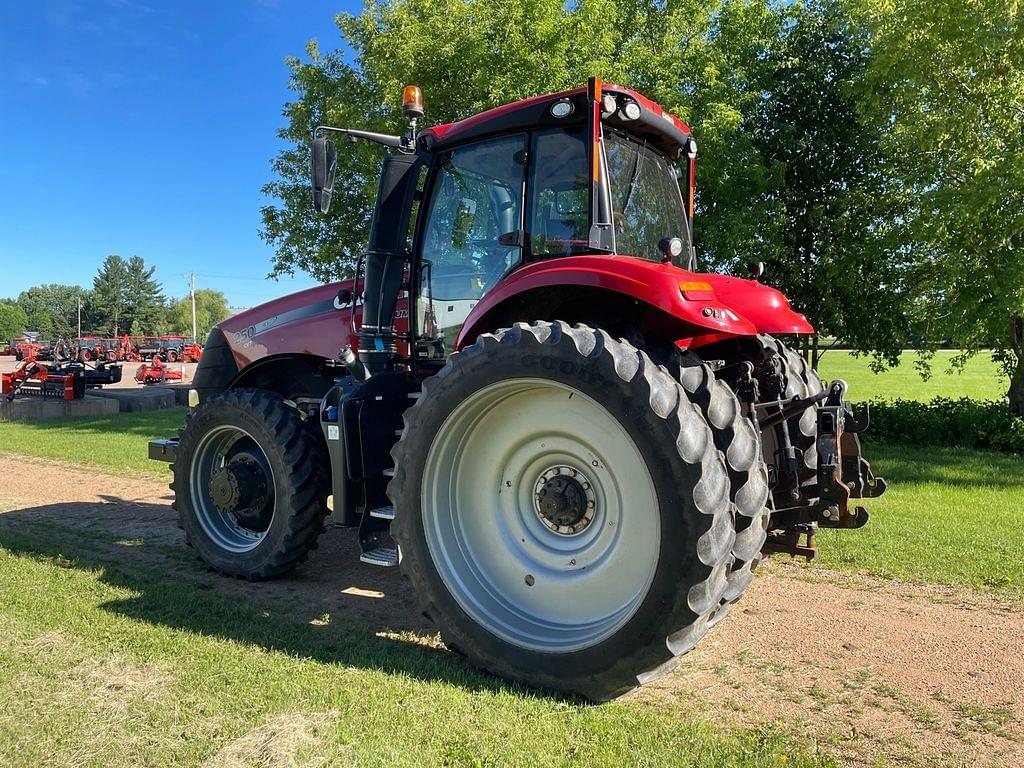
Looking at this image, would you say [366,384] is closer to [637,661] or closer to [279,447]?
[279,447]

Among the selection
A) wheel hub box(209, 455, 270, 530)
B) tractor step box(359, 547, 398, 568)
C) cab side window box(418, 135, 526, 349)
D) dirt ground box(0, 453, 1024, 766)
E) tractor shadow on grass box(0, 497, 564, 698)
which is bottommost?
dirt ground box(0, 453, 1024, 766)

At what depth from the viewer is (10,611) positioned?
169 inches

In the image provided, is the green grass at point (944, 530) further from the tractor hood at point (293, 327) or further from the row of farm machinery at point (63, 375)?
the row of farm machinery at point (63, 375)

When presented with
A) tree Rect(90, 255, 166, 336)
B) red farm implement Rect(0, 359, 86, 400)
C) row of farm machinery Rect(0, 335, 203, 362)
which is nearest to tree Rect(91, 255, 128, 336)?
tree Rect(90, 255, 166, 336)

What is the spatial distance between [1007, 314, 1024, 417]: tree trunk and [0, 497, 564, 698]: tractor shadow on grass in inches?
452

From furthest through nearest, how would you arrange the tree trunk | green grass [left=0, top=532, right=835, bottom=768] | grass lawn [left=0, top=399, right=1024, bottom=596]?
the tree trunk → grass lawn [left=0, top=399, right=1024, bottom=596] → green grass [left=0, top=532, right=835, bottom=768]

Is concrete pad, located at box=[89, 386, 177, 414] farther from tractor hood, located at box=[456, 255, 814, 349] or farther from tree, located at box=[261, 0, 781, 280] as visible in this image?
tractor hood, located at box=[456, 255, 814, 349]

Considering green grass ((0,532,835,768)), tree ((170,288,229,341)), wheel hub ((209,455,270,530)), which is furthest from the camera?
tree ((170,288,229,341))

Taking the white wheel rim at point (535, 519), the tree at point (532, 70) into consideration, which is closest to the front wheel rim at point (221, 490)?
the white wheel rim at point (535, 519)

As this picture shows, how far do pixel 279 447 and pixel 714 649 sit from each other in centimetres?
295

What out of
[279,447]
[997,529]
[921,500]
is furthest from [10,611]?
[921,500]

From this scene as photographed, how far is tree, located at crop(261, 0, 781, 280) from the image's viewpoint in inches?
456

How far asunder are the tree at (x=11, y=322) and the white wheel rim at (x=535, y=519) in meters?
107

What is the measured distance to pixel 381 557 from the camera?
407 cm
